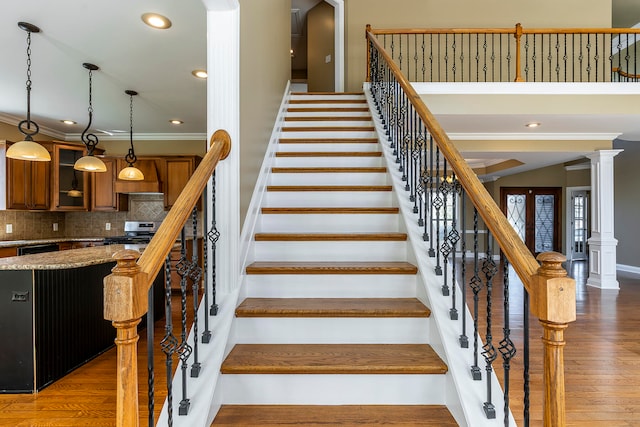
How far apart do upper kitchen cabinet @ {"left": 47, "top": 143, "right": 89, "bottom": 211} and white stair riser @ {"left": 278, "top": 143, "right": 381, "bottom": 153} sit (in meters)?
4.04

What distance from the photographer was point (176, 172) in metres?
6.05

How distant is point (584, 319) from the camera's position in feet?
13.2

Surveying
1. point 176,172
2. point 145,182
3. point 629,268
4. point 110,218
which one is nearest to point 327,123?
point 176,172

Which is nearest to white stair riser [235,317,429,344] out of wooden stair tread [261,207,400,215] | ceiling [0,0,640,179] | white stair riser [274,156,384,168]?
wooden stair tread [261,207,400,215]

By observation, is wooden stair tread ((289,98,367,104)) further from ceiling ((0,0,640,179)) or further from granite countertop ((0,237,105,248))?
granite countertop ((0,237,105,248))

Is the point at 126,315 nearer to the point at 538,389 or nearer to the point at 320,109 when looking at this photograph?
the point at 538,389

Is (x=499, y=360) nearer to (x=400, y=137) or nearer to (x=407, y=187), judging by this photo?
(x=407, y=187)

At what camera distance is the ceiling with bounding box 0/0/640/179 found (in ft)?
8.91

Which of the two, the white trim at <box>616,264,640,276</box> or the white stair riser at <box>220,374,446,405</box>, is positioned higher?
the white stair riser at <box>220,374,446,405</box>

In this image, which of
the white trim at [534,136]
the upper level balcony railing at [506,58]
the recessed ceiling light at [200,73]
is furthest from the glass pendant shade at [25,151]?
the white trim at [534,136]

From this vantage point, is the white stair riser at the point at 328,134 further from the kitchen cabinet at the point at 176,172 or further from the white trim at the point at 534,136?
the kitchen cabinet at the point at 176,172

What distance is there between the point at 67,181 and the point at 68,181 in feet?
0.05

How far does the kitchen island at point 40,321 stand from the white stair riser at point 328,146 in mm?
1911

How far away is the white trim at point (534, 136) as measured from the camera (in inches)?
222
